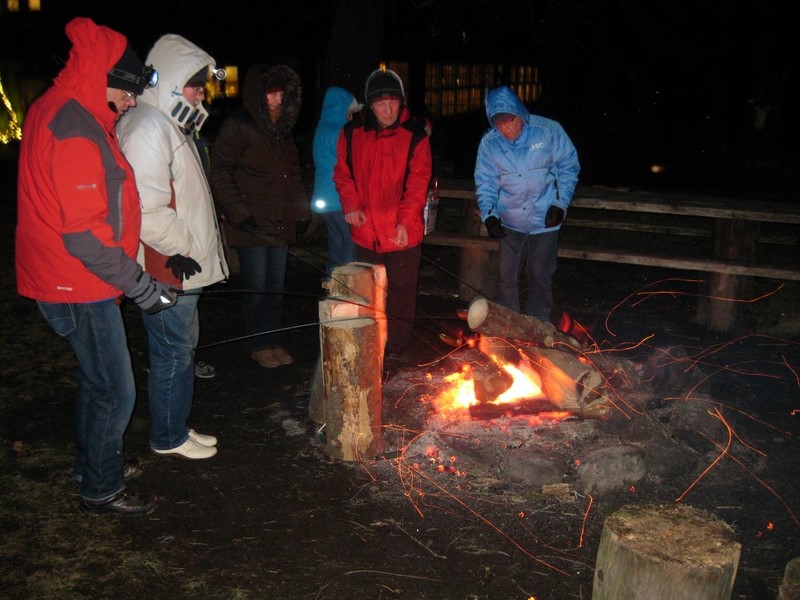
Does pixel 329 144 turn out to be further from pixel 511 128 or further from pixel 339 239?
pixel 511 128

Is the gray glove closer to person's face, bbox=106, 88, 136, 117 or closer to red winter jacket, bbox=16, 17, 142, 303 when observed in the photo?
red winter jacket, bbox=16, 17, 142, 303

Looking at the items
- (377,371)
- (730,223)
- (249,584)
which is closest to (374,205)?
(377,371)

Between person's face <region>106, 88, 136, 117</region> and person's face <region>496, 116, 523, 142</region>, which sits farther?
person's face <region>496, 116, 523, 142</region>

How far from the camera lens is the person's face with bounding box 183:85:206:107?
3.89m

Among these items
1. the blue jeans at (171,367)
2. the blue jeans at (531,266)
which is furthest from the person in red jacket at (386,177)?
the blue jeans at (171,367)

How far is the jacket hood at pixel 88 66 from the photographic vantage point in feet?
10.6

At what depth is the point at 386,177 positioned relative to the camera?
559 cm

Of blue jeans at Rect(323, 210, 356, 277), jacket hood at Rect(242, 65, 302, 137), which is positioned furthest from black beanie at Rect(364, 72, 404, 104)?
blue jeans at Rect(323, 210, 356, 277)

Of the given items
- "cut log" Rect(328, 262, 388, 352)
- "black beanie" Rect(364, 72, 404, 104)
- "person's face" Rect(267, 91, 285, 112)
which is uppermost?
"black beanie" Rect(364, 72, 404, 104)

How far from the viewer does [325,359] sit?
14.3 feet

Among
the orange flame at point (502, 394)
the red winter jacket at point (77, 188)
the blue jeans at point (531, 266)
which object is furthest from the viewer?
the blue jeans at point (531, 266)

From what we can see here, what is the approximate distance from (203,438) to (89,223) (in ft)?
6.42

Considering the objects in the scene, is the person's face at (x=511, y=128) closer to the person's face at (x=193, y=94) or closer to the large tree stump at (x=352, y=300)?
the large tree stump at (x=352, y=300)

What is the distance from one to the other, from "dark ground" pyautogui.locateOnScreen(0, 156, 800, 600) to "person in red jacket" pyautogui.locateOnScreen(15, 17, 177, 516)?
0.55 m
